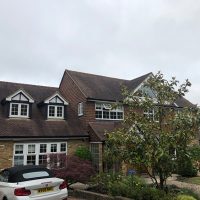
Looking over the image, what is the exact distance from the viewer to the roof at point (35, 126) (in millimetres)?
20703

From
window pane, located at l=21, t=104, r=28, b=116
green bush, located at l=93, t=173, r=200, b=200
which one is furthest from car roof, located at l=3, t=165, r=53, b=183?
window pane, located at l=21, t=104, r=28, b=116

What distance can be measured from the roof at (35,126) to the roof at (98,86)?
3.02 metres

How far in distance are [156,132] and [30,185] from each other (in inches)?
220

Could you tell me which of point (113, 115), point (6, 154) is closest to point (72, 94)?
point (113, 115)

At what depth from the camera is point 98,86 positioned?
28.0 metres

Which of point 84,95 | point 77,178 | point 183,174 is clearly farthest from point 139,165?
point 84,95

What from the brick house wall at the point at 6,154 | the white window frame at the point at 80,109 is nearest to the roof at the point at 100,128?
the white window frame at the point at 80,109

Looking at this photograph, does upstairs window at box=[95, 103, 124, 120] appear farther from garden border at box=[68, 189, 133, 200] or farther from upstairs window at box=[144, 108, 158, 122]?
upstairs window at box=[144, 108, 158, 122]

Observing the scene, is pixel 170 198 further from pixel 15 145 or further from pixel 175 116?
pixel 15 145

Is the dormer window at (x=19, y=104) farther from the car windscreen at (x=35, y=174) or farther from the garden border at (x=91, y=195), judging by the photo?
the car windscreen at (x=35, y=174)

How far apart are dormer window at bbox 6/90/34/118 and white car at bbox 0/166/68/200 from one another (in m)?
12.1

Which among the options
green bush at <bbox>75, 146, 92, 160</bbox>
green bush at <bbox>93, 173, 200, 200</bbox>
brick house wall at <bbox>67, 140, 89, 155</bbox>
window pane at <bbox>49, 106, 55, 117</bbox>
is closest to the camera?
green bush at <bbox>93, 173, 200, 200</bbox>

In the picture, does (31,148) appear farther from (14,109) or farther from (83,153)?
(83,153)

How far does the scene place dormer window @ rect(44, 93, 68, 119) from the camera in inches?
951
